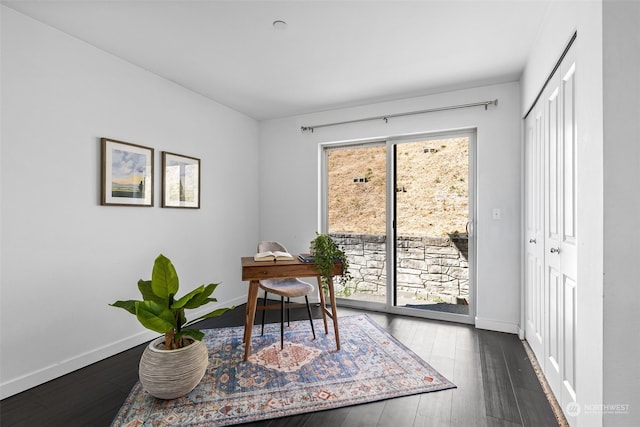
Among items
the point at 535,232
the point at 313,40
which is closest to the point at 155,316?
the point at 313,40

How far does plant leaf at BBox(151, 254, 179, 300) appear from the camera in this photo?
2020mm

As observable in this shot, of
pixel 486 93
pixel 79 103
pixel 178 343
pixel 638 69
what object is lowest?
pixel 178 343

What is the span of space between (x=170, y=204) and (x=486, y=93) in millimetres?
3473

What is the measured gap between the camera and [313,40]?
2.37 metres

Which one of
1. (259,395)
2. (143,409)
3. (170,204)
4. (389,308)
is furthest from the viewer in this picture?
(389,308)

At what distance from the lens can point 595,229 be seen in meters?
1.18

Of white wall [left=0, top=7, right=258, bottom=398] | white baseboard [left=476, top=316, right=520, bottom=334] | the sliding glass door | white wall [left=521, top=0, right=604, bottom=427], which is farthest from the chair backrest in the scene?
white wall [left=521, top=0, right=604, bottom=427]

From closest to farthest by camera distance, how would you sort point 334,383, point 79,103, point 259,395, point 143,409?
point 143,409
point 259,395
point 334,383
point 79,103

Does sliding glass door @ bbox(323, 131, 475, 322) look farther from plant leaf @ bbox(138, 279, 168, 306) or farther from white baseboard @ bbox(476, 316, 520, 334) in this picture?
plant leaf @ bbox(138, 279, 168, 306)

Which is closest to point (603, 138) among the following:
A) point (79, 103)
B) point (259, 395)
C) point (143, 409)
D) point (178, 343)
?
point (259, 395)

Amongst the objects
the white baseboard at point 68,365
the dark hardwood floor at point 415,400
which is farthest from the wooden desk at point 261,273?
the white baseboard at point 68,365

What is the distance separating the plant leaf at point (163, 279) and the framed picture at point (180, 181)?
1.23 metres

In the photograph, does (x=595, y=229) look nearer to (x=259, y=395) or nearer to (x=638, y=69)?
(x=638, y=69)

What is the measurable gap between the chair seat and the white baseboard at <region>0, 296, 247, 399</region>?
3.99 ft
